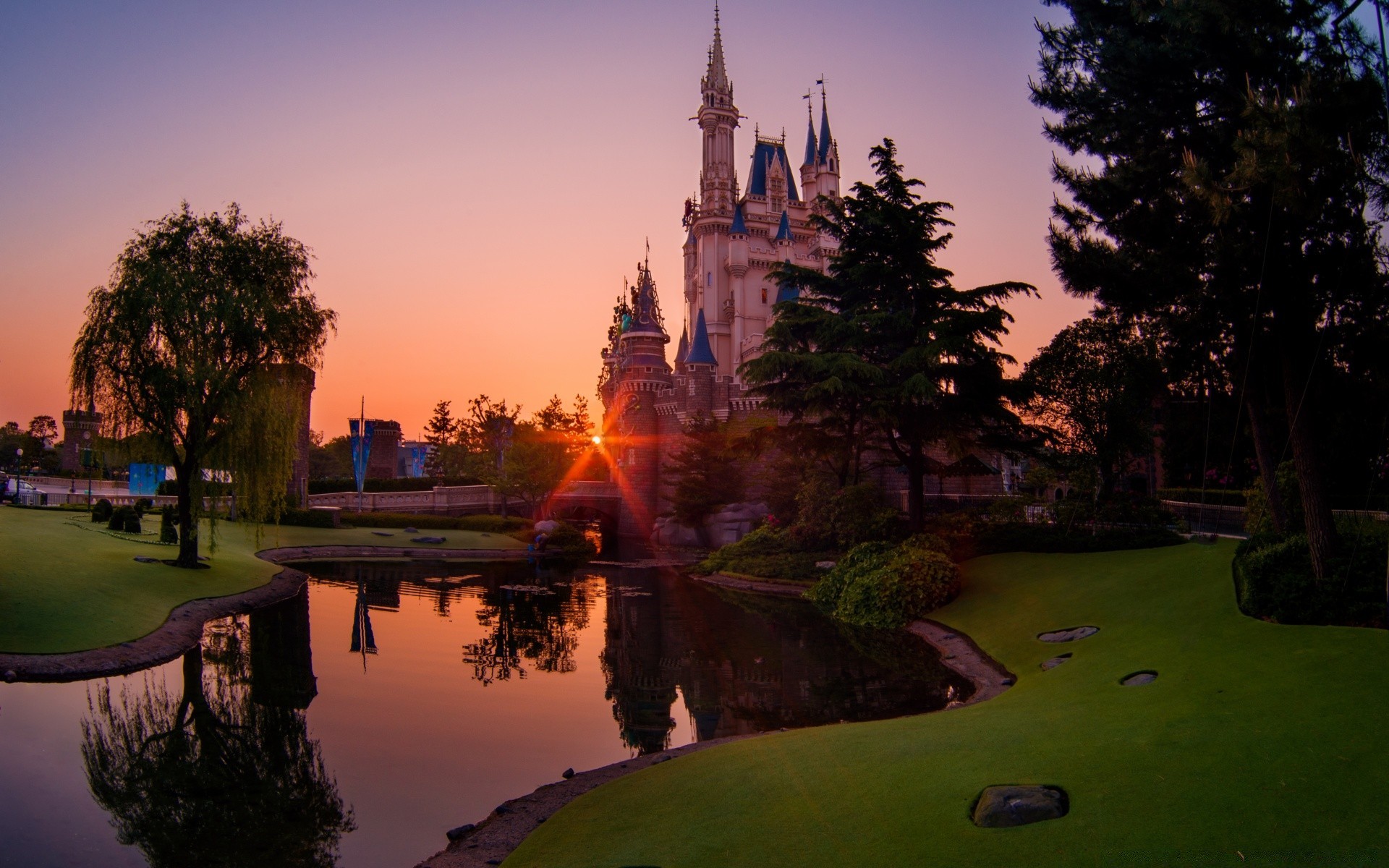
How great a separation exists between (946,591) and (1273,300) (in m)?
11.0

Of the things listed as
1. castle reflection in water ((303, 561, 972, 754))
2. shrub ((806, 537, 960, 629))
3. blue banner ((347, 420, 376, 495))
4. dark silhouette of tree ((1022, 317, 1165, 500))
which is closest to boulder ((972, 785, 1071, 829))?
castle reflection in water ((303, 561, 972, 754))

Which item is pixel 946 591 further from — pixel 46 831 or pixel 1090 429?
pixel 46 831

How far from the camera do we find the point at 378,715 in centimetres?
1395

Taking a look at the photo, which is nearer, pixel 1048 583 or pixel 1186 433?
pixel 1048 583

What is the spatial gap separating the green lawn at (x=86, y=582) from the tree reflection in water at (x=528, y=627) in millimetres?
6931

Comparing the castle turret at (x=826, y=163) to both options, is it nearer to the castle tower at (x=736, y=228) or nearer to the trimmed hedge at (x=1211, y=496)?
the castle tower at (x=736, y=228)

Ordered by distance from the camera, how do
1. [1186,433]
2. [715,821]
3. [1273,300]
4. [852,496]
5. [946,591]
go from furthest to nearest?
[1186,433]
[852,496]
[946,591]
[1273,300]
[715,821]

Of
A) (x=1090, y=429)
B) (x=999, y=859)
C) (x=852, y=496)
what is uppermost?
(x=1090, y=429)

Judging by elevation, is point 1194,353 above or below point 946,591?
above

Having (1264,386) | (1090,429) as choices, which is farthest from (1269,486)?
(1090,429)

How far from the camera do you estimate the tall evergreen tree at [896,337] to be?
26.9m

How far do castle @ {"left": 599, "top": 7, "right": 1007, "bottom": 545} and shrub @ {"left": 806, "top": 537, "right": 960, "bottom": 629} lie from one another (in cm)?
3496

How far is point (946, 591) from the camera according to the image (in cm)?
2277

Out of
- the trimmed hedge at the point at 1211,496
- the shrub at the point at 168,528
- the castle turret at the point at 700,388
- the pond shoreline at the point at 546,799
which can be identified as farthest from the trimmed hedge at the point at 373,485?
the pond shoreline at the point at 546,799
